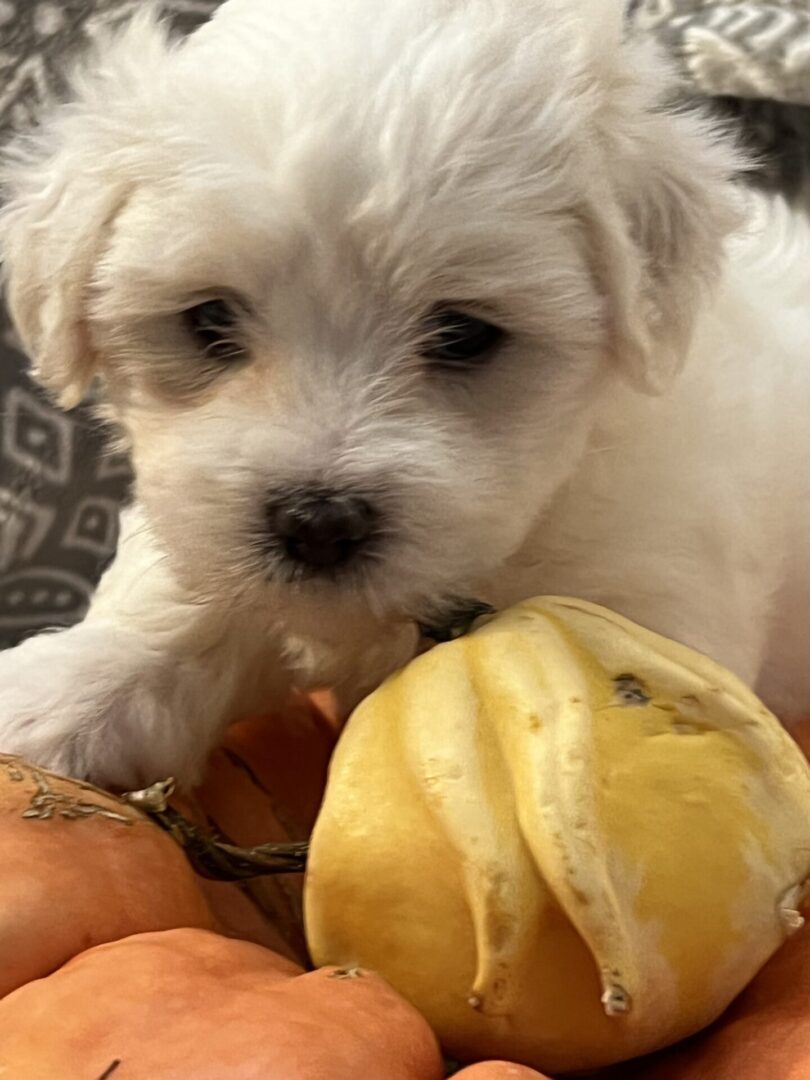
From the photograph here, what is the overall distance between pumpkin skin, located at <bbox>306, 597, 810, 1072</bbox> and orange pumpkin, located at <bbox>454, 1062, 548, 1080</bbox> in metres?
0.11

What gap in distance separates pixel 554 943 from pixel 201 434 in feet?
2.54

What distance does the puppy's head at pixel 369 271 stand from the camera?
1.46 metres

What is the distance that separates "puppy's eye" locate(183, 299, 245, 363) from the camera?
1.59m

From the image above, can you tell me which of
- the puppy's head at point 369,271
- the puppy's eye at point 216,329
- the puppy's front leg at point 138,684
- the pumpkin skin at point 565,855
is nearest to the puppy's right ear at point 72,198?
the puppy's head at point 369,271

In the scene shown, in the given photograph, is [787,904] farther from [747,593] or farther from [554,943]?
[747,593]

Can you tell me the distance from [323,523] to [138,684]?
19.3 inches

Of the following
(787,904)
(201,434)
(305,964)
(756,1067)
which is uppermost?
(201,434)

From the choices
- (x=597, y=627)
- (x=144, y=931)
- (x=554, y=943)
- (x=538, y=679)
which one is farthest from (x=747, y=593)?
(x=144, y=931)

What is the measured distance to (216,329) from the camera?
1611mm

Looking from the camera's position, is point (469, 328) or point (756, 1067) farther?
point (469, 328)

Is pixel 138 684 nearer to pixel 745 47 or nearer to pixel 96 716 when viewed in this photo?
pixel 96 716

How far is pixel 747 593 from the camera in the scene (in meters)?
1.93

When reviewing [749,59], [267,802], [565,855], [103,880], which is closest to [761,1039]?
[565,855]

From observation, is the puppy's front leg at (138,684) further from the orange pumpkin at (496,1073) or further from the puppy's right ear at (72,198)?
the orange pumpkin at (496,1073)
